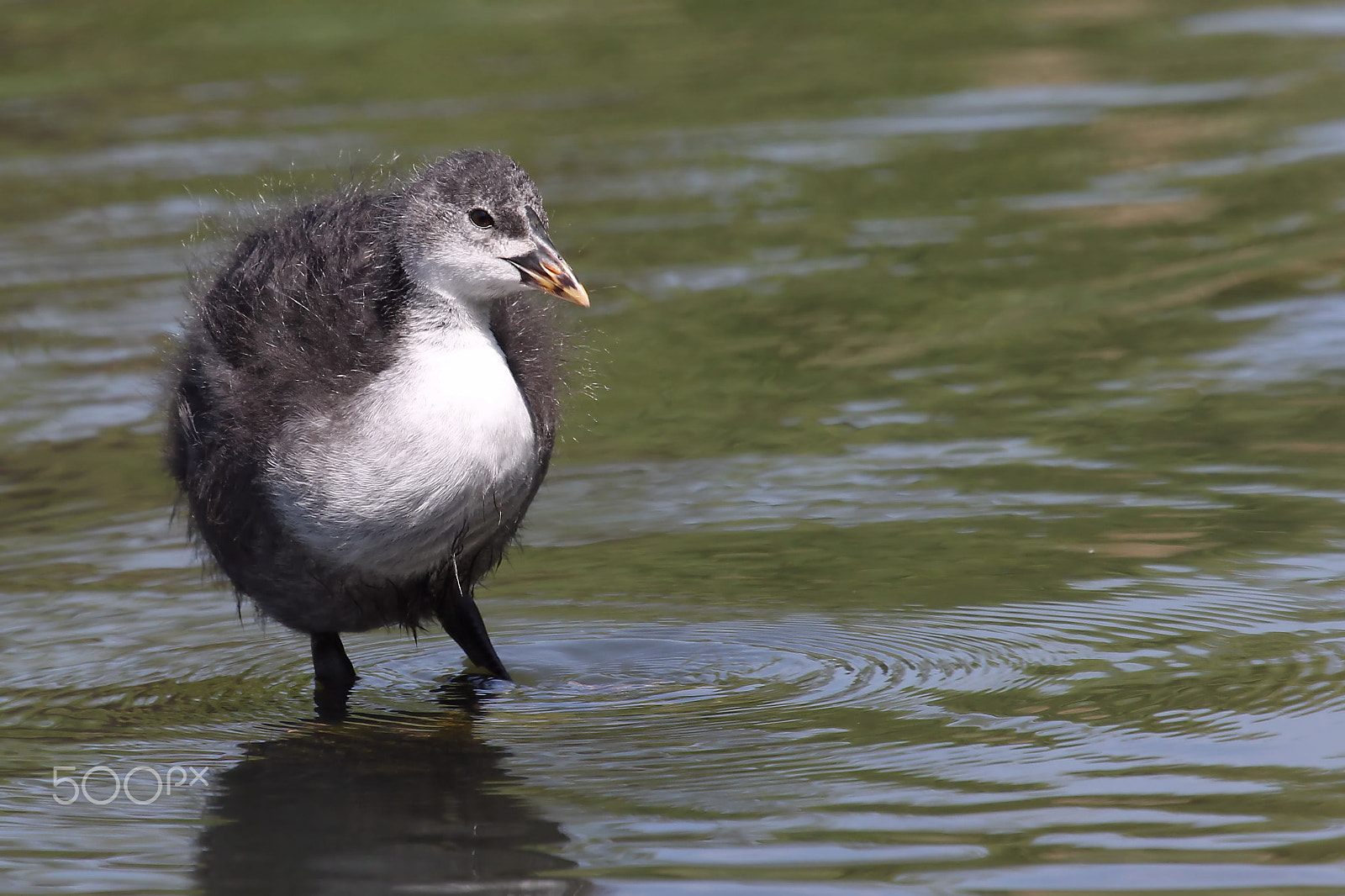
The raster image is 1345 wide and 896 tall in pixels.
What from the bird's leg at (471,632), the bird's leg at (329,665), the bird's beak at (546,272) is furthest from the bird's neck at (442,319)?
the bird's leg at (329,665)

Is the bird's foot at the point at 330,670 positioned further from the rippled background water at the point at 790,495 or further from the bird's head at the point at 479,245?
the bird's head at the point at 479,245

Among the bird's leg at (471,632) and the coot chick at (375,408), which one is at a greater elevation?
the coot chick at (375,408)

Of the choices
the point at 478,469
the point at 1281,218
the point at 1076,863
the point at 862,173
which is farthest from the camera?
the point at 862,173

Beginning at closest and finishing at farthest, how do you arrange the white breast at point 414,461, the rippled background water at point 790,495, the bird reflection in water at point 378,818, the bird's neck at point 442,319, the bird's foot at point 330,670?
the bird reflection in water at point 378,818, the rippled background water at point 790,495, the white breast at point 414,461, the bird's neck at point 442,319, the bird's foot at point 330,670

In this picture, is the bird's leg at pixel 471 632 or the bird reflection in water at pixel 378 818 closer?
the bird reflection in water at pixel 378 818

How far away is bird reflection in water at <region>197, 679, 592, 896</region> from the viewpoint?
4.43 meters

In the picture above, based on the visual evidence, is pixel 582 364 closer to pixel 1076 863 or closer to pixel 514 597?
pixel 514 597

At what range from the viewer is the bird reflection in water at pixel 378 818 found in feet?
14.5

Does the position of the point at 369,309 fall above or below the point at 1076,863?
above

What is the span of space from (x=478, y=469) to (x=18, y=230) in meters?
6.61

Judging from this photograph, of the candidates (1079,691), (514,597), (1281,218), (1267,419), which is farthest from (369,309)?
(1281,218)

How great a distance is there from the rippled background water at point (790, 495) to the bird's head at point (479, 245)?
1164 mm

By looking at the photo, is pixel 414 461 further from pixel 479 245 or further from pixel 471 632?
pixel 471 632

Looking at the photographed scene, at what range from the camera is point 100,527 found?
7.11 metres
